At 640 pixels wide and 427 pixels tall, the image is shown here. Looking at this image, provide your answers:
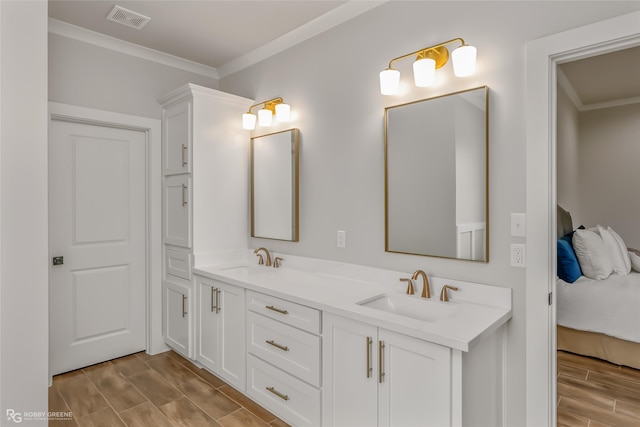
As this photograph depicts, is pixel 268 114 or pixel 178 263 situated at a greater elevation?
pixel 268 114

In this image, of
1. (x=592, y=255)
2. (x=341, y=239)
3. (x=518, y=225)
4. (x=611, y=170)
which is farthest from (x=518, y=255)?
(x=611, y=170)

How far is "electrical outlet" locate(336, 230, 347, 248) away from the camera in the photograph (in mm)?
2428

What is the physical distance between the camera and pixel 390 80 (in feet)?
6.49

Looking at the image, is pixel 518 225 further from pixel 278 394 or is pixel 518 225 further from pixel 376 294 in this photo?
pixel 278 394

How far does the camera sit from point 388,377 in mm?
1587

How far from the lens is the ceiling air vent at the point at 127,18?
2432 mm

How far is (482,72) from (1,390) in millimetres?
2094

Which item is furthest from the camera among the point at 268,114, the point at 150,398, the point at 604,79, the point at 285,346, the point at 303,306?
the point at 604,79

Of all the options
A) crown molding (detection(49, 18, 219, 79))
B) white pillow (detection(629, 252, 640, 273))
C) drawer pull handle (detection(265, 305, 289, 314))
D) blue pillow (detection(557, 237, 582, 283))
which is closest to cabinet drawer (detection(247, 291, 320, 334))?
drawer pull handle (detection(265, 305, 289, 314))

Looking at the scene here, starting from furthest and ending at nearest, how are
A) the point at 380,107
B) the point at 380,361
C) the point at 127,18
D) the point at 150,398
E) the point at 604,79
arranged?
the point at 604,79, the point at 127,18, the point at 150,398, the point at 380,107, the point at 380,361

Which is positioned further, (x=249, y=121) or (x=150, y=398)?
(x=249, y=121)

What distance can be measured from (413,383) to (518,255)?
0.78 metres

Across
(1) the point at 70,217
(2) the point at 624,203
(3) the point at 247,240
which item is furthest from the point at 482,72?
(2) the point at 624,203

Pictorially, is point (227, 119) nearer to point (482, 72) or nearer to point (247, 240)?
point (247, 240)
